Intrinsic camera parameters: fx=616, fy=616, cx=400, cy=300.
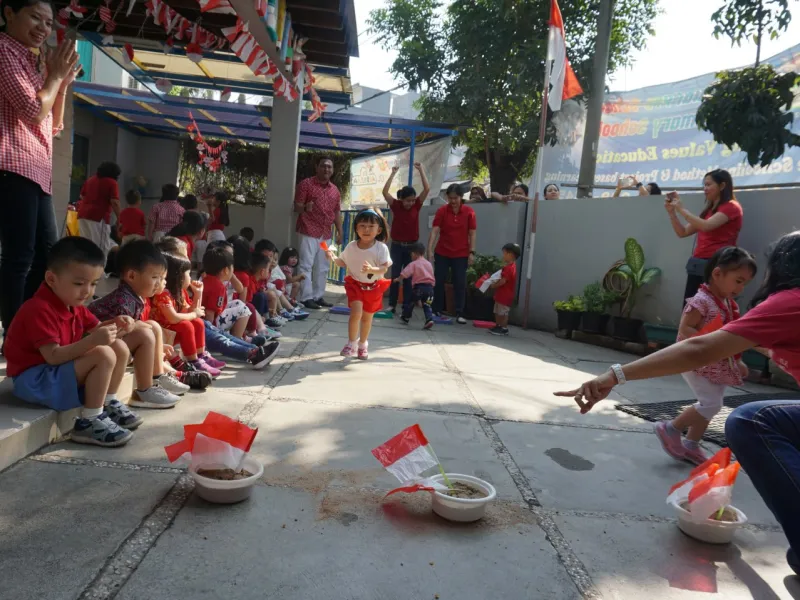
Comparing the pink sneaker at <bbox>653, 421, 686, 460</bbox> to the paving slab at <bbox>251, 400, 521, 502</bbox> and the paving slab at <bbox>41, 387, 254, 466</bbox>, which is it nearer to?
the paving slab at <bbox>251, 400, 521, 502</bbox>

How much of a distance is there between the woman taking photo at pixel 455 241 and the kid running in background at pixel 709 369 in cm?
466

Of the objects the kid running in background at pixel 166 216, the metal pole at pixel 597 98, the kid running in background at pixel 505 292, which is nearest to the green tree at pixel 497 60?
the metal pole at pixel 597 98

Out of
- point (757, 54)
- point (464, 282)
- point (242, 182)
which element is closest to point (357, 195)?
point (242, 182)

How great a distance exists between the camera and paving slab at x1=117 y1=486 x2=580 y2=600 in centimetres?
173

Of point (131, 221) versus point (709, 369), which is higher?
point (131, 221)

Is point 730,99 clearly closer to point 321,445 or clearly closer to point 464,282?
point 464,282

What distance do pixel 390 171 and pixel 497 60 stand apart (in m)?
3.65

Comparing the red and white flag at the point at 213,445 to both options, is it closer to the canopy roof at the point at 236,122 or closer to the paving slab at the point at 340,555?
the paving slab at the point at 340,555

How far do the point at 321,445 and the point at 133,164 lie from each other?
46.9 ft

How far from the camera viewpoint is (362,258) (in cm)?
538

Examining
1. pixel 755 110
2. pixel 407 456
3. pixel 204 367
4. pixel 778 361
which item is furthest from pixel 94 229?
pixel 778 361

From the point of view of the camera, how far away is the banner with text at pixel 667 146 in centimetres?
819

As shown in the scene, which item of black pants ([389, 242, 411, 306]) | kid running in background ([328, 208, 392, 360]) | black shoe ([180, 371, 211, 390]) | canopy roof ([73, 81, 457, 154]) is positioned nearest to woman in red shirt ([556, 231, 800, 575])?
black shoe ([180, 371, 211, 390])

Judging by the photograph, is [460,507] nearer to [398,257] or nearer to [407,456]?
[407,456]
